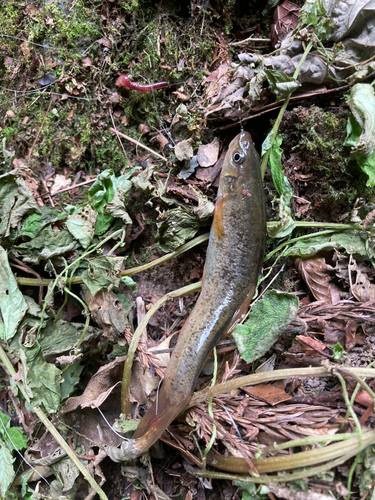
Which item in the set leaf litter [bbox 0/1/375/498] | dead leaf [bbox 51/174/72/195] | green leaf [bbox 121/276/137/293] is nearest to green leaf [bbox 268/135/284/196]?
leaf litter [bbox 0/1/375/498]

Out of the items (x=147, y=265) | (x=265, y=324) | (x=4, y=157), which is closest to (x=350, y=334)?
(x=265, y=324)

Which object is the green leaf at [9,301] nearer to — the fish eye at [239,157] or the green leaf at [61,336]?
the green leaf at [61,336]

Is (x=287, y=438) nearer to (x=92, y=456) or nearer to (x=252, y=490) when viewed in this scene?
(x=252, y=490)

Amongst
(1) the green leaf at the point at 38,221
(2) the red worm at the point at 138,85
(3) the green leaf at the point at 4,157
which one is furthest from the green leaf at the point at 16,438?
(2) the red worm at the point at 138,85

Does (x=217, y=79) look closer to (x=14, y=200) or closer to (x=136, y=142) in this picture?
(x=136, y=142)

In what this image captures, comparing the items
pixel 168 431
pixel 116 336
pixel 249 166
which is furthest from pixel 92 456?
pixel 249 166
